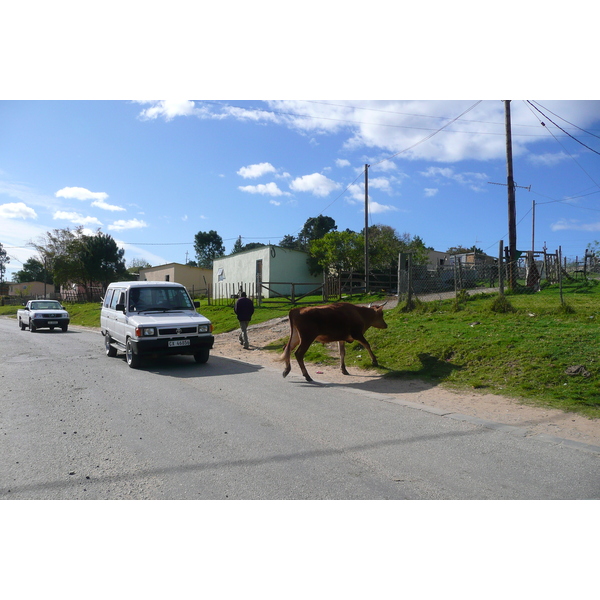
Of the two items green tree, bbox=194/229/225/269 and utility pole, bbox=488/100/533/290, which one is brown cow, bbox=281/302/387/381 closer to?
utility pole, bbox=488/100/533/290

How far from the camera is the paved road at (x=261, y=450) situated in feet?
12.8

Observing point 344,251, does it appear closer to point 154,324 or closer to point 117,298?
point 117,298

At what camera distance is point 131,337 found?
1062cm

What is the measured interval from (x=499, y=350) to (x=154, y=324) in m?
7.39

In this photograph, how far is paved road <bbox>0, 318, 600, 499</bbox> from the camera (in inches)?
154

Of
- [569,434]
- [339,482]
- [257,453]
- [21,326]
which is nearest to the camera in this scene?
[339,482]

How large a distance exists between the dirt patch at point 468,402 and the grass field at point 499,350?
1.08 feet

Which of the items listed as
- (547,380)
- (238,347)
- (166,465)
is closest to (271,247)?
(238,347)

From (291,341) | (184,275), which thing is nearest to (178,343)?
(291,341)

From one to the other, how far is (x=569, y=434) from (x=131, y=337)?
347 inches

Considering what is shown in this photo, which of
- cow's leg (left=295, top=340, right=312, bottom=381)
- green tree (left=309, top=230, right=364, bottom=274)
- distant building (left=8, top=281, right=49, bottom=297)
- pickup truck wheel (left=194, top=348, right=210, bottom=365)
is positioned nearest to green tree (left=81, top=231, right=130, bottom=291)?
green tree (left=309, top=230, right=364, bottom=274)

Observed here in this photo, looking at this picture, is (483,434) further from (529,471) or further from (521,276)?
(521,276)

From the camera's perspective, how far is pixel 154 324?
1054 centimetres

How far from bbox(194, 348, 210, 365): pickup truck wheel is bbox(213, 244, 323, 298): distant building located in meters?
22.5
